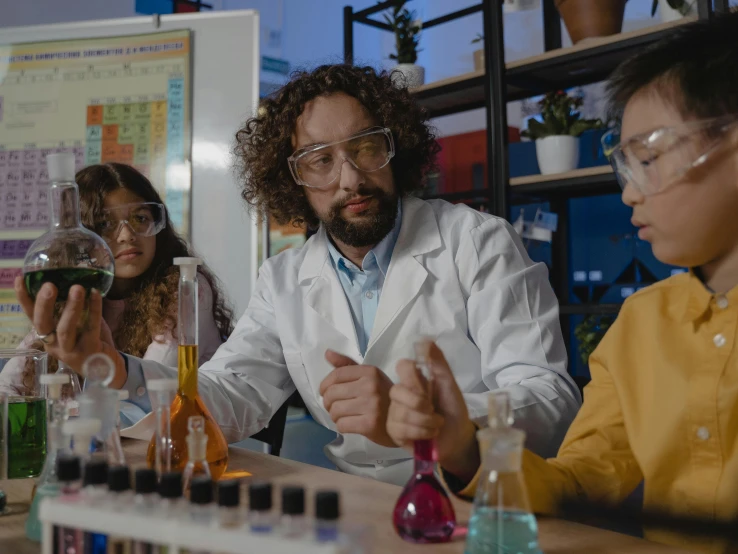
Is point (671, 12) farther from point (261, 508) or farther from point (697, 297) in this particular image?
point (261, 508)

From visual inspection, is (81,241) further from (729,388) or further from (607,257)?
(607,257)

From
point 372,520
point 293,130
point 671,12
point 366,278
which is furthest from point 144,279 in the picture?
point 671,12

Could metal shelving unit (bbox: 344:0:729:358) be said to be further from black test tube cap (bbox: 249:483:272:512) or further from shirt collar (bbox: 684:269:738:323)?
black test tube cap (bbox: 249:483:272:512)

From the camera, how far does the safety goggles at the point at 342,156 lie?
196cm

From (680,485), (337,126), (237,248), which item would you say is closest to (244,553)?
(680,485)

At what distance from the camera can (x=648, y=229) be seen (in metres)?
1.05

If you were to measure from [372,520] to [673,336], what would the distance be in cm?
55

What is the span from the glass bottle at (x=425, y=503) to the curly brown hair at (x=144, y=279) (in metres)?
1.43

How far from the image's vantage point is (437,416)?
2.68 feet

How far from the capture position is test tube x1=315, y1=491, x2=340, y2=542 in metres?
0.55

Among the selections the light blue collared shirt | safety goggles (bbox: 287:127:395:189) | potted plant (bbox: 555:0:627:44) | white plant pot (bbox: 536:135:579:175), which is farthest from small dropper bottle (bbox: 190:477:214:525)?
potted plant (bbox: 555:0:627:44)

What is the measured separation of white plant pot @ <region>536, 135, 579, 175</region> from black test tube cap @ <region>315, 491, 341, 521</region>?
2.59 metres

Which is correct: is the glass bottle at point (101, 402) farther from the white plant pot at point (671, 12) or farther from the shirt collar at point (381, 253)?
the white plant pot at point (671, 12)

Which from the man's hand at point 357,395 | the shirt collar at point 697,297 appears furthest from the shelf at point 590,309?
the man's hand at point 357,395
